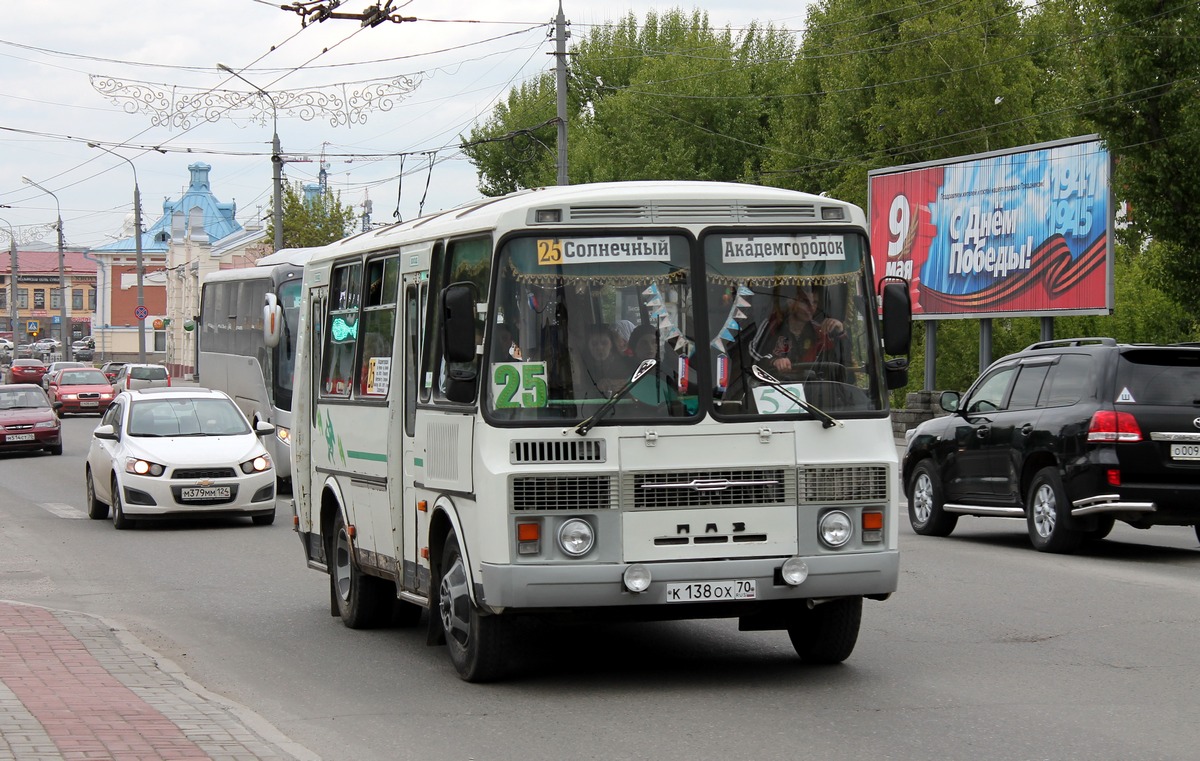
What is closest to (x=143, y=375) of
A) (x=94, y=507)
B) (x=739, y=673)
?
(x=94, y=507)

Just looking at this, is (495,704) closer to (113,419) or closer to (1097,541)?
(1097,541)

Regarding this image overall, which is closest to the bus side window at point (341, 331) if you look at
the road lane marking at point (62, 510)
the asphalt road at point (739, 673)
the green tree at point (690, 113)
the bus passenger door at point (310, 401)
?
the bus passenger door at point (310, 401)

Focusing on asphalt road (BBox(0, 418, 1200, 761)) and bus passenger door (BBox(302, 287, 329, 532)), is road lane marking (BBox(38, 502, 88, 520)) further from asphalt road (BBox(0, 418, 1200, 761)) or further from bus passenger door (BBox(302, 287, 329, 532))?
bus passenger door (BBox(302, 287, 329, 532))

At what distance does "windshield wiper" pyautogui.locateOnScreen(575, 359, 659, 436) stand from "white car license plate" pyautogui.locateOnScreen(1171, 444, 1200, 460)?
773 centimetres

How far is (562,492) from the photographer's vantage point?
333 inches

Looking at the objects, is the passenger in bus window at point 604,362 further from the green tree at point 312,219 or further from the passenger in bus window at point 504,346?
the green tree at point 312,219

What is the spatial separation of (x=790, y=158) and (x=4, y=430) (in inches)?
1333

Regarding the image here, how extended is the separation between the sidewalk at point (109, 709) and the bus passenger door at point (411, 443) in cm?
145

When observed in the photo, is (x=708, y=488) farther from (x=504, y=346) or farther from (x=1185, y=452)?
(x=1185, y=452)

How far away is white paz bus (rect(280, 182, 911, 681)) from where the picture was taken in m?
8.46

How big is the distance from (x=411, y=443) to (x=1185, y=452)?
25.7 ft

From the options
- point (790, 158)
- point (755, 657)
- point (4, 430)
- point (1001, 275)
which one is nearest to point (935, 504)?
point (755, 657)

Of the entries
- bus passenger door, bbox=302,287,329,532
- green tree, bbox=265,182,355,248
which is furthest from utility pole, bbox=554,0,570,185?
green tree, bbox=265,182,355,248

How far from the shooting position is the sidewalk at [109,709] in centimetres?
693
